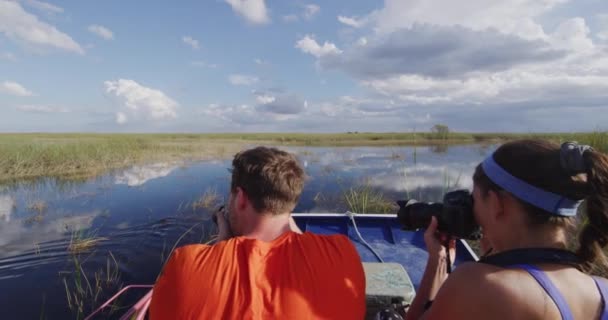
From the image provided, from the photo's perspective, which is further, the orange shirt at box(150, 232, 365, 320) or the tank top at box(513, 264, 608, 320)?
the orange shirt at box(150, 232, 365, 320)

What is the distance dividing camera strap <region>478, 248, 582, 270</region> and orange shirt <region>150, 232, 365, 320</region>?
0.57m

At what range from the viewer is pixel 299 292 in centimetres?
123

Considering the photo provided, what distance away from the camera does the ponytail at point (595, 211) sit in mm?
1082

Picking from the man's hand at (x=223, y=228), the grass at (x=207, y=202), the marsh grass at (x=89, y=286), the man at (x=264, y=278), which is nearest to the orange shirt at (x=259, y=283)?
the man at (x=264, y=278)

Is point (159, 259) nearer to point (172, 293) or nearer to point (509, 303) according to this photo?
point (172, 293)

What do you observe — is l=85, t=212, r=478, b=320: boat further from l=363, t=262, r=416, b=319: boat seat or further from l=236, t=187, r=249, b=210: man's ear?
l=236, t=187, r=249, b=210: man's ear

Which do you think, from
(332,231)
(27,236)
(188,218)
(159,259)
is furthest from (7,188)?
(332,231)

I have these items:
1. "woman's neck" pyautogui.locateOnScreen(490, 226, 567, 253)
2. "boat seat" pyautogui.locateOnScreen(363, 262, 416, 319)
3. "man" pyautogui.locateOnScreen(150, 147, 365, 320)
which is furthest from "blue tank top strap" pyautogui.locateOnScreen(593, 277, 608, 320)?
"boat seat" pyautogui.locateOnScreen(363, 262, 416, 319)

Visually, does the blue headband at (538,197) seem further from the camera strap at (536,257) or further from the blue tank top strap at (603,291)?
the blue tank top strap at (603,291)

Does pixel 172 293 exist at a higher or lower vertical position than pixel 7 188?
higher

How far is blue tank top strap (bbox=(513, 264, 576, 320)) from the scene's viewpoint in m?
1.04

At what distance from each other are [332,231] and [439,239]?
10.8ft

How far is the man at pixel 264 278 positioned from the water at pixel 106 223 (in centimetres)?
376

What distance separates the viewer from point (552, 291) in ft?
3.45
